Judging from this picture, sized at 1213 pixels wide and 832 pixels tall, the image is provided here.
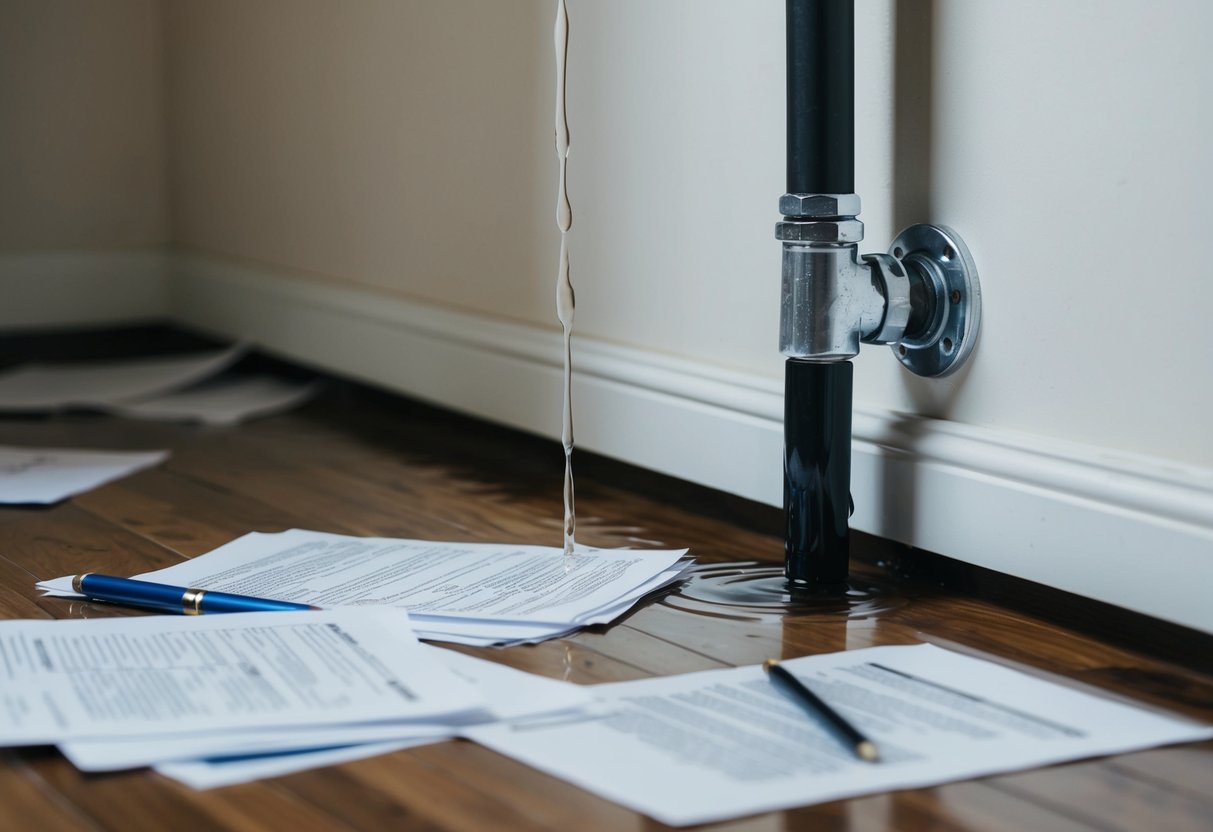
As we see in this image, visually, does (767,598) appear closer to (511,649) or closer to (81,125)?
(511,649)

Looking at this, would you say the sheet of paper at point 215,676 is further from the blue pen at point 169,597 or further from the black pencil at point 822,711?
the black pencil at point 822,711

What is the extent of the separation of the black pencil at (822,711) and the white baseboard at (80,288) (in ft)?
4.93

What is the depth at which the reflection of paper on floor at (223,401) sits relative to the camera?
1.66 meters

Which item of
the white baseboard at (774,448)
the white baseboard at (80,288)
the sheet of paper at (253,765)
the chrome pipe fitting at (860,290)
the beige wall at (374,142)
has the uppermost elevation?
the beige wall at (374,142)

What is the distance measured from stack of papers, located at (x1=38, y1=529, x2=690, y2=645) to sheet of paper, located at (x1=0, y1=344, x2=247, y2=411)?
72 cm

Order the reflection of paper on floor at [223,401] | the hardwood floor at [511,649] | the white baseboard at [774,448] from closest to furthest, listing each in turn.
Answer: the hardwood floor at [511,649] < the white baseboard at [774,448] < the reflection of paper on floor at [223,401]

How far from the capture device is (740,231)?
1.14 metres

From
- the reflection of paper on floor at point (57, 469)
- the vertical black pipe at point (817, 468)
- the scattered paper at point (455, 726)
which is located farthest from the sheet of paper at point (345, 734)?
the reflection of paper on floor at point (57, 469)

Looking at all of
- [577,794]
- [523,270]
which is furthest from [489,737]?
[523,270]

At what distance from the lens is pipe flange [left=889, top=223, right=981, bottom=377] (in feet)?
3.15

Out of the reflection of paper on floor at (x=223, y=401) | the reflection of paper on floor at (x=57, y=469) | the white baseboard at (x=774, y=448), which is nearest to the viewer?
the white baseboard at (x=774, y=448)

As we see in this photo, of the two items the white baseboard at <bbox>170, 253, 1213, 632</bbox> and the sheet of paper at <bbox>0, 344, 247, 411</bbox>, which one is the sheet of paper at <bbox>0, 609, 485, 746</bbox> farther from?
the sheet of paper at <bbox>0, 344, 247, 411</bbox>

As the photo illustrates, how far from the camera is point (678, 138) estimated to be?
3.93 feet

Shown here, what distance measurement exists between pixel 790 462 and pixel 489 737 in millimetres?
352
